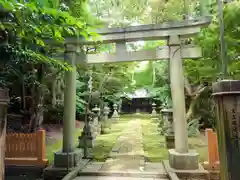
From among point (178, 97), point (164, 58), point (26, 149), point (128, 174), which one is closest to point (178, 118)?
point (178, 97)

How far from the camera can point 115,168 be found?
18.9 feet

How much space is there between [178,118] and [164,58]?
1731 millimetres

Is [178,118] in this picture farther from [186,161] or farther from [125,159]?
[125,159]

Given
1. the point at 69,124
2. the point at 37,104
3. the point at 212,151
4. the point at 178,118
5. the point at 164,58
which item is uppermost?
the point at 164,58

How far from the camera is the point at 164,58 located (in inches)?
226

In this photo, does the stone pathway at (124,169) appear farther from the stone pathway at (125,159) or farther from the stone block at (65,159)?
the stone block at (65,159)

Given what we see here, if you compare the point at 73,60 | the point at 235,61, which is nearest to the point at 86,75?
the point at 73,60

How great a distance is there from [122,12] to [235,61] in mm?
5809

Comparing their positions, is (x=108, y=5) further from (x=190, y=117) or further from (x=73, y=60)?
(x=190, y=117)

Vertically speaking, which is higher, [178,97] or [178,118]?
[178,97]

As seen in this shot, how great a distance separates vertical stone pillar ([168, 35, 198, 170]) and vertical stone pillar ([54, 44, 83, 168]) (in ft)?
9.14

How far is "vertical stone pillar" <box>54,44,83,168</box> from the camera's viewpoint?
561 cm

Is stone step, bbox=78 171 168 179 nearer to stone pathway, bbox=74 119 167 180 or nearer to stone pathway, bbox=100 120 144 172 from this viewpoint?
stone pathway, bbox=74 119 167 180

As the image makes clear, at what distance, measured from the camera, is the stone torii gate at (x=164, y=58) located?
17.6 feet
